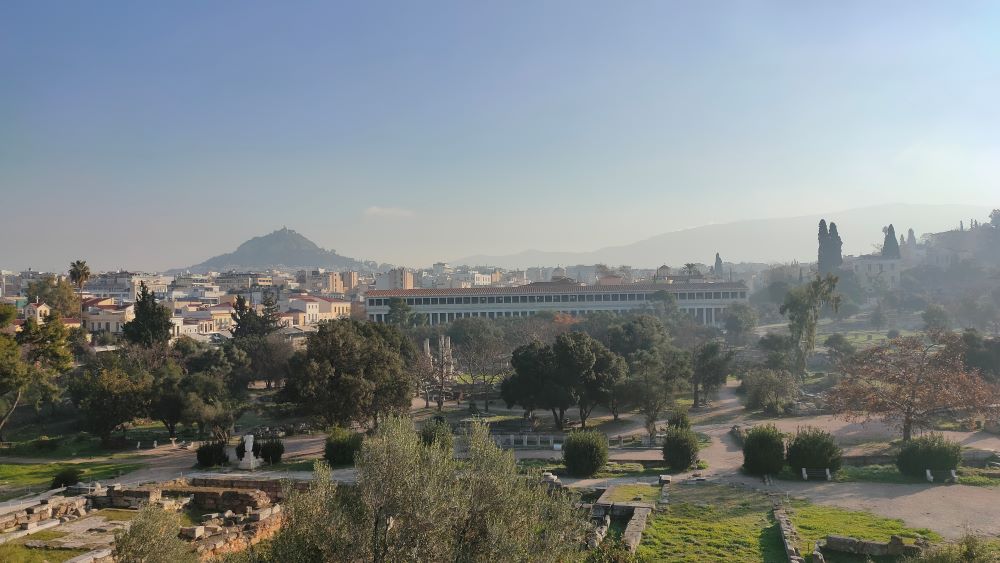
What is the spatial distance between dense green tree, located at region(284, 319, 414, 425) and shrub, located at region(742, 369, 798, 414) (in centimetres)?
2068

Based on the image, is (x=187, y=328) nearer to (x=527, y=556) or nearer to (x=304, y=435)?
(x=304, y=435)

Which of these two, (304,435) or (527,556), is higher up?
(527,556)

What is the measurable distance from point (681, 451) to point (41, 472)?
92.3 feet

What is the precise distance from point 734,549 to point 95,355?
5360cm

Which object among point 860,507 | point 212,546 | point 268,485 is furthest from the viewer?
point 268,485

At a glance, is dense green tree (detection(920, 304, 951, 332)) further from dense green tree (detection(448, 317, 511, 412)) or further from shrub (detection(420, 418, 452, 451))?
shrub (detection(420, 418, 452, 451))

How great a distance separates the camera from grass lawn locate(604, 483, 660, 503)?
2284 cm

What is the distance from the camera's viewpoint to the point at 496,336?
64.6 m

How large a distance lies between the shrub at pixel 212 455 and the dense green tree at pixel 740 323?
194ft

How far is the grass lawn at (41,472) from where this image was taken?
28250mm

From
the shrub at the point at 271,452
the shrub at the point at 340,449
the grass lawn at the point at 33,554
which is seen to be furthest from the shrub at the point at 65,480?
the shrub at the point at 340,449

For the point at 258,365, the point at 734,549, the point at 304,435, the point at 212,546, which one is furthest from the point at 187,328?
the point at 734,549

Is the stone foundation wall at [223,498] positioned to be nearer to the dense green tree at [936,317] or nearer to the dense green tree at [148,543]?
the dense green tree at [148,543]

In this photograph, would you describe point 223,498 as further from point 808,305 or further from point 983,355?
point 983,355
